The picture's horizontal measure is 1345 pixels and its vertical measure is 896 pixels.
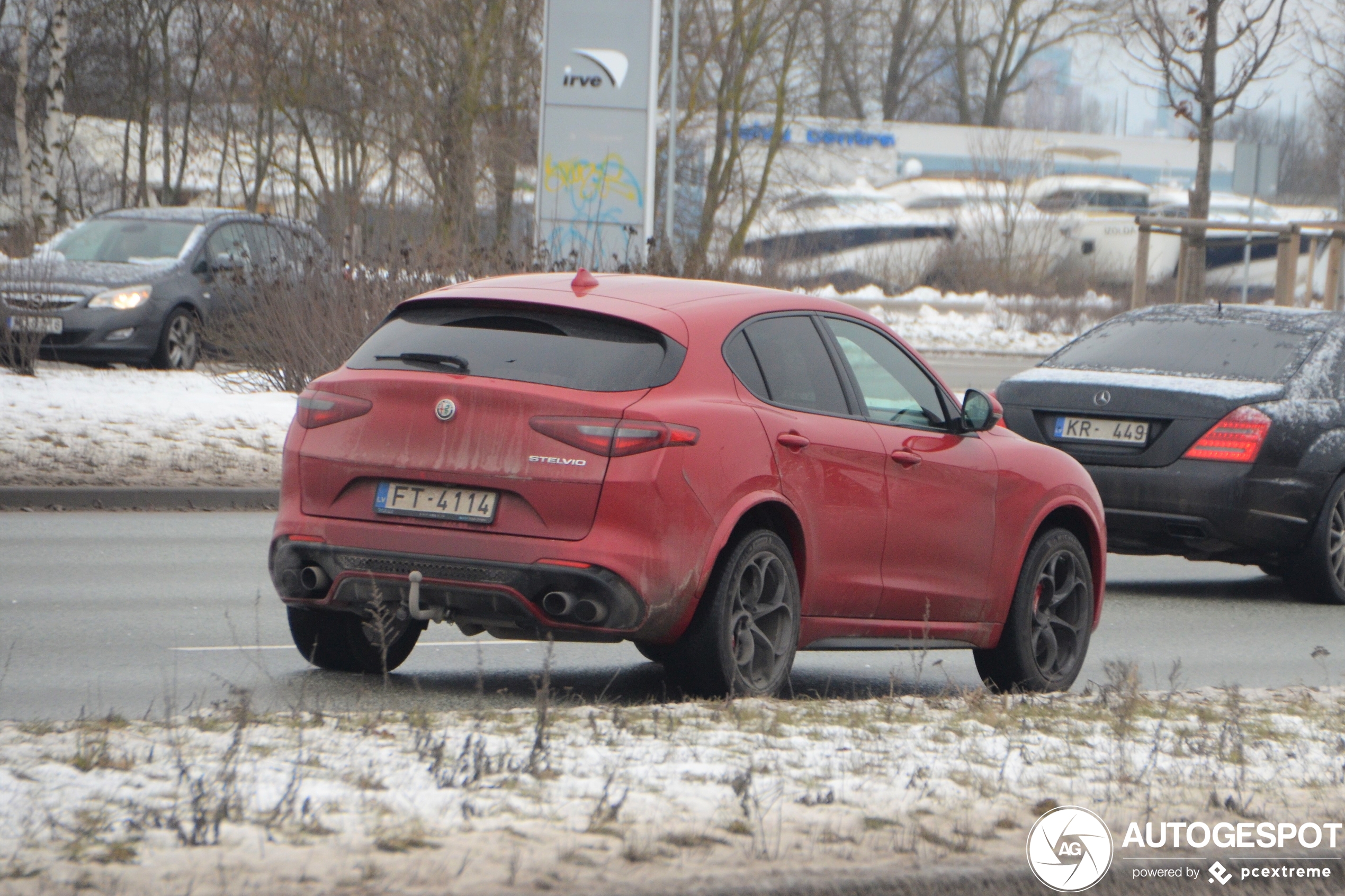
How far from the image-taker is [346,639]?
286 inches

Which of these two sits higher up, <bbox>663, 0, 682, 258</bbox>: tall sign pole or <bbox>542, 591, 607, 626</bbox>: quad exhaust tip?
<bbox>663, 0, 682, 258</bbox>: tall sign pole

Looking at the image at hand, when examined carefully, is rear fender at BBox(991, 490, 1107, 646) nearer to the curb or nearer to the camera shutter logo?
the camera shutter logo

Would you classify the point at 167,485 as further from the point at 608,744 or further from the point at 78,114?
the point at 78,114

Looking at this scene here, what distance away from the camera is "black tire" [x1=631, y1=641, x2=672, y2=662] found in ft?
21.2

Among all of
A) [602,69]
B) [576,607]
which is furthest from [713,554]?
[602,69]

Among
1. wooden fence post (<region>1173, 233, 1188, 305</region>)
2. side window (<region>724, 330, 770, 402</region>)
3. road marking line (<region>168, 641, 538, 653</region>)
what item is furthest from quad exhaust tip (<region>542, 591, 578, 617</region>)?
wooden fence post (<region>1173, 233, 1188, 305</region>)

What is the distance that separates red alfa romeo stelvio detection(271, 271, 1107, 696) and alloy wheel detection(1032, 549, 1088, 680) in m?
0.58

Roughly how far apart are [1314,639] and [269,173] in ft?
93.0

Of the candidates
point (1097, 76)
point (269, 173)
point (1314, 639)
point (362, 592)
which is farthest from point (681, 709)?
point (1097, 76)

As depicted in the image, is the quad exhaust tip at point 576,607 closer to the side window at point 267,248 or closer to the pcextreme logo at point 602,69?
the side window at point 267,248

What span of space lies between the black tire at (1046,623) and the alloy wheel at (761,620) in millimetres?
1458

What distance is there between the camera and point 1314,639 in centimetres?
978

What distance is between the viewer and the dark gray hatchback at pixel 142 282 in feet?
60.1

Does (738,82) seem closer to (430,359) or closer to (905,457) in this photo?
(905,457)
